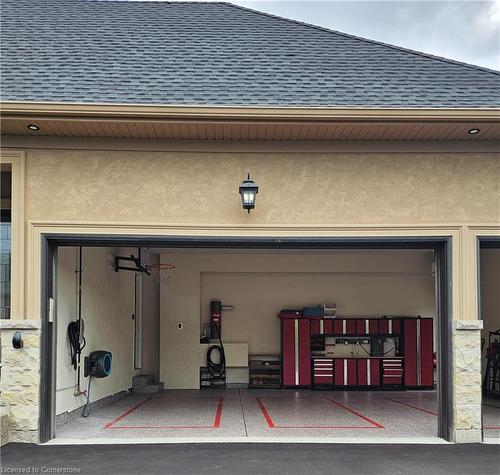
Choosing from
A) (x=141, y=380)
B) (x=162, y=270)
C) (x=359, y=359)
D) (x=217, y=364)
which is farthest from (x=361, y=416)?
(x=162, y=270)

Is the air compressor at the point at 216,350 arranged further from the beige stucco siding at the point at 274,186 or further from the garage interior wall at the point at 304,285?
the beige stucco siding at the point at 274,186

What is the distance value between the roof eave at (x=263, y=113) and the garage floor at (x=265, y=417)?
367 cm

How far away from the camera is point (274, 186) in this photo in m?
7.32

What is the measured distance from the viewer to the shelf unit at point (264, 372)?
43.3 feet

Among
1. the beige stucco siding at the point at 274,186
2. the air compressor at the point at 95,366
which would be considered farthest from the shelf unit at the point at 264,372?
the beige stucco siding at the point at 274,186

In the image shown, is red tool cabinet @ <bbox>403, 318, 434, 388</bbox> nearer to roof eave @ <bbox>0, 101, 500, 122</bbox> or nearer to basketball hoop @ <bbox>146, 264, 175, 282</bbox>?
basketball hoop @ <bbox>146, 264, 175, 282</bbox>

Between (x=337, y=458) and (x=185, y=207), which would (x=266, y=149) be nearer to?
(x=185, y=207)

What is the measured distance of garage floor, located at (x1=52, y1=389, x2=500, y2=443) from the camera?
301 inches

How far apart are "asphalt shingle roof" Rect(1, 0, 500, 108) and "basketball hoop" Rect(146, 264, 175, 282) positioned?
15.8 feet

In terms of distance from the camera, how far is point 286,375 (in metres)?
13.0

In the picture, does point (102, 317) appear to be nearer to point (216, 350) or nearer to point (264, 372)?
point (216, 350)

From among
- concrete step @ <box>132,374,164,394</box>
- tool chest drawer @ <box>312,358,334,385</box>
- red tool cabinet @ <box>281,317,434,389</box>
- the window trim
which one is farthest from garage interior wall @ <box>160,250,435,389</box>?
the window trim

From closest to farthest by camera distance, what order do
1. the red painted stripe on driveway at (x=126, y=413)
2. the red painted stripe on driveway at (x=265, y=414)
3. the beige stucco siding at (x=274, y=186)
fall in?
1. the beige stucco siding at (x=274, y=186)
2. the red painted stripe on driveway at (x=126, y=413)
3. the red painted stripe on driveway at (x=265, y=414)

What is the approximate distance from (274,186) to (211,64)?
207 cm
